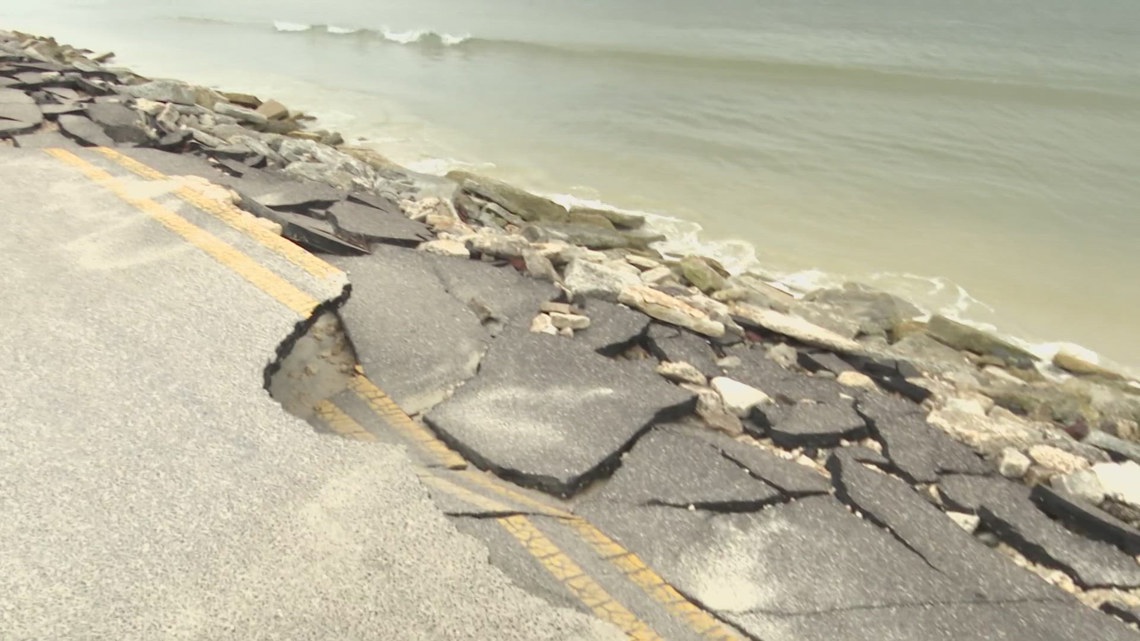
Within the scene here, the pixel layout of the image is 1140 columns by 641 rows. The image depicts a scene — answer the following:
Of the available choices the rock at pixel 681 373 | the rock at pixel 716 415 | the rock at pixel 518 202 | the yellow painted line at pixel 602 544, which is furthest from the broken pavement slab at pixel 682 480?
the rock at pixel 518 202

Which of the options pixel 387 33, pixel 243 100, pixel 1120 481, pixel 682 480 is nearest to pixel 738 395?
pixel 682 480

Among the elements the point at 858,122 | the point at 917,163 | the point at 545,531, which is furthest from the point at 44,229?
the point at 858,122

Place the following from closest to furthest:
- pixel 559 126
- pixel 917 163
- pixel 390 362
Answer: pixel 390 362
pixel 917 163
pixel 559 126

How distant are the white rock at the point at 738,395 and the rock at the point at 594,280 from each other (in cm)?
131

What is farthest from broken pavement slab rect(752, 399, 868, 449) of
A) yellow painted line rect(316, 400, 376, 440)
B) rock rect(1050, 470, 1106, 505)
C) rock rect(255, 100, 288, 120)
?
rock rect(255, 100, 288, 120)

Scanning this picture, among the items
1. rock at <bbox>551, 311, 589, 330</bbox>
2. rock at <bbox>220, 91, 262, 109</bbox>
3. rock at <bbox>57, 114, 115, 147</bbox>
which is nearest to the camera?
rock at <bbox>551, 311, 589, 330</bbox>

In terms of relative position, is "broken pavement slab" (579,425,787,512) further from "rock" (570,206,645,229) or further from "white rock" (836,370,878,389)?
"rock" (570,206,645,229)

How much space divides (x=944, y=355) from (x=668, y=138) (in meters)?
8.45

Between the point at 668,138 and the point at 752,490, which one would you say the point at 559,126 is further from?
the point at 752,490

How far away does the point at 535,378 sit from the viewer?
480 cm

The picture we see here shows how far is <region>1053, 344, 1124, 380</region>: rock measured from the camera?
26.4 feet

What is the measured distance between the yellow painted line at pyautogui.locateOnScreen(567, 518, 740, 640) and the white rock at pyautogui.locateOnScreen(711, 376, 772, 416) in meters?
1.63

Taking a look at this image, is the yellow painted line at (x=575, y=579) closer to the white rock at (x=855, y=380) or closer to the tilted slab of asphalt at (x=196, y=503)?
the tilted slab of asphalt at (x=196, y=503)

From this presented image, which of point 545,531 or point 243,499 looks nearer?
point 243,499
